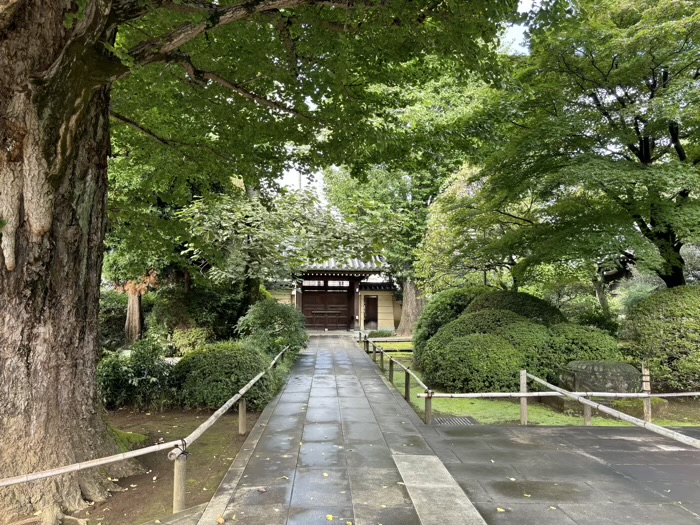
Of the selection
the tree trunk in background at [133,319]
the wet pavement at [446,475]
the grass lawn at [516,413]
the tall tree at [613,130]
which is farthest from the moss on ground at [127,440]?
the tree trunk in background at [133,319]

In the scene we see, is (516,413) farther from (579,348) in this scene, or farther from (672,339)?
(672,339)

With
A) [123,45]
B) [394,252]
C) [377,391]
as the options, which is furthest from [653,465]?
[394,252]

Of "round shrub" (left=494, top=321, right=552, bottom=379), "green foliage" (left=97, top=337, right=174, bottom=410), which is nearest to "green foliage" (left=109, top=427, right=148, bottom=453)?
"green foliage" (left=97, top=337, right=174, bottom=410)

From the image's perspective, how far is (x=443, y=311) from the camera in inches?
494

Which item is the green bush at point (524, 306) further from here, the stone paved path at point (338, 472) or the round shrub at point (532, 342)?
the stone paved path at point (338, 472)

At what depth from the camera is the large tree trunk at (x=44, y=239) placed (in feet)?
12.2

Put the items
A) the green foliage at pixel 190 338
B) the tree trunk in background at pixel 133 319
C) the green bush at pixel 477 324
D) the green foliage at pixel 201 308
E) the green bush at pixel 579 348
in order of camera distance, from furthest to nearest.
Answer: the tree trunk in background at pixel 133 319
the green foliage at pixel 201 308
the green foliage at pixel 190 338
the green bush at pixel 477 324
the green bush at pixel 579 348

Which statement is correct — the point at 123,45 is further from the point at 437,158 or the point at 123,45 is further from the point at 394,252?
the point at 394,252

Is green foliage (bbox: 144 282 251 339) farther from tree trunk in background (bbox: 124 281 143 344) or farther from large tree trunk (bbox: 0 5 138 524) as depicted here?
large tree trunk (bbox: 0 5 138 524)

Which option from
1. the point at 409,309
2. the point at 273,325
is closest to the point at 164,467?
the point at 273,325

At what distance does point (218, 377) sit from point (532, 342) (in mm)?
6071

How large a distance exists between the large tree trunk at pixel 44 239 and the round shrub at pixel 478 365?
243 inches

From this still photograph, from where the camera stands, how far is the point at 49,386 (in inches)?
162

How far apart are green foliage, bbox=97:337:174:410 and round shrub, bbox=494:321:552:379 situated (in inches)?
261
